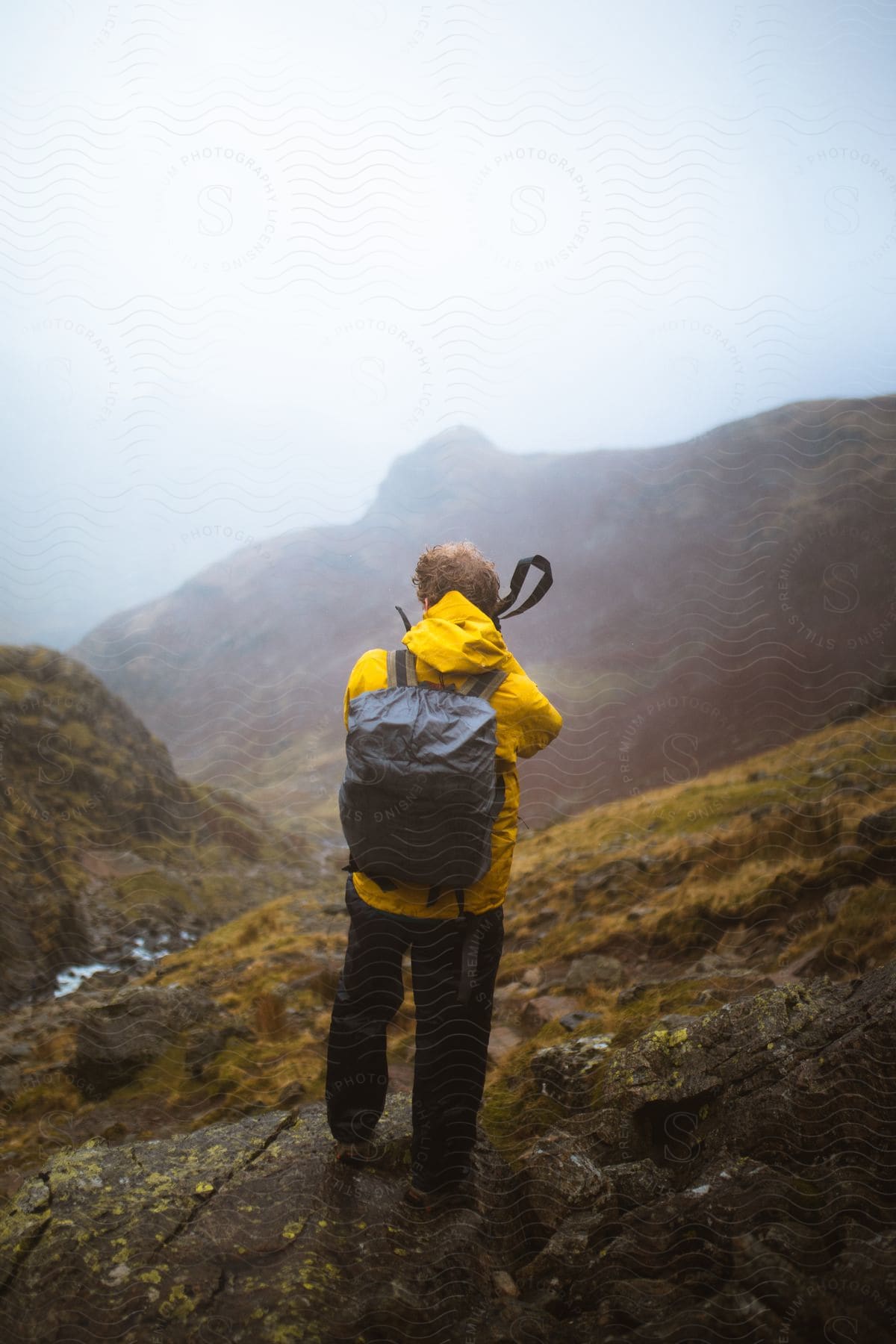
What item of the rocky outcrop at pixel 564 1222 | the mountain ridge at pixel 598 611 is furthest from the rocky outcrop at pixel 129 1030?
the mountain ridge at pixel 598 611

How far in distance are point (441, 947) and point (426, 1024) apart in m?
0.30

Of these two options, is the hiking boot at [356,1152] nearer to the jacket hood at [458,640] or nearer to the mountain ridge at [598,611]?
the jacket hood at [458,640]

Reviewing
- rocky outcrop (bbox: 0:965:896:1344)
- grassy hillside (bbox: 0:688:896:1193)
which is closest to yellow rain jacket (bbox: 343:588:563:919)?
rocky outcrop (bbox: 0:965:896:1344)

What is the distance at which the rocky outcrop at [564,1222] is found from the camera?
229 cm

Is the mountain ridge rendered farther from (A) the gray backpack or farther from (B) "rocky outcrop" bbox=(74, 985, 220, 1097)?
(A) the gray backpack

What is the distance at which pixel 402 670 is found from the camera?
106 inches

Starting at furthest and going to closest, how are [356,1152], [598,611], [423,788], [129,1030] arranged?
[598,611], [129,1030], [356,1152], [423,788]

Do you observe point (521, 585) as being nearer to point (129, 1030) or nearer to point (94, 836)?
point (129, 1030)

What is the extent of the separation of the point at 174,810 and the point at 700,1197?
1025 centimetres

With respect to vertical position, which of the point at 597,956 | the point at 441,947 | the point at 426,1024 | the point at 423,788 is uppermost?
the point at 423,788

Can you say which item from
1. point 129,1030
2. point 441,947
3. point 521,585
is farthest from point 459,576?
point 129,1030

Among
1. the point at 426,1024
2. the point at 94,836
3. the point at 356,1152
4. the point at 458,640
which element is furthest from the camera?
the point at 94,836

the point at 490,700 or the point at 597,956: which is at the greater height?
the point at 490,700

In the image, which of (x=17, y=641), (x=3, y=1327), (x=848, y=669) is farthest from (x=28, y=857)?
(x=848, y=669)
